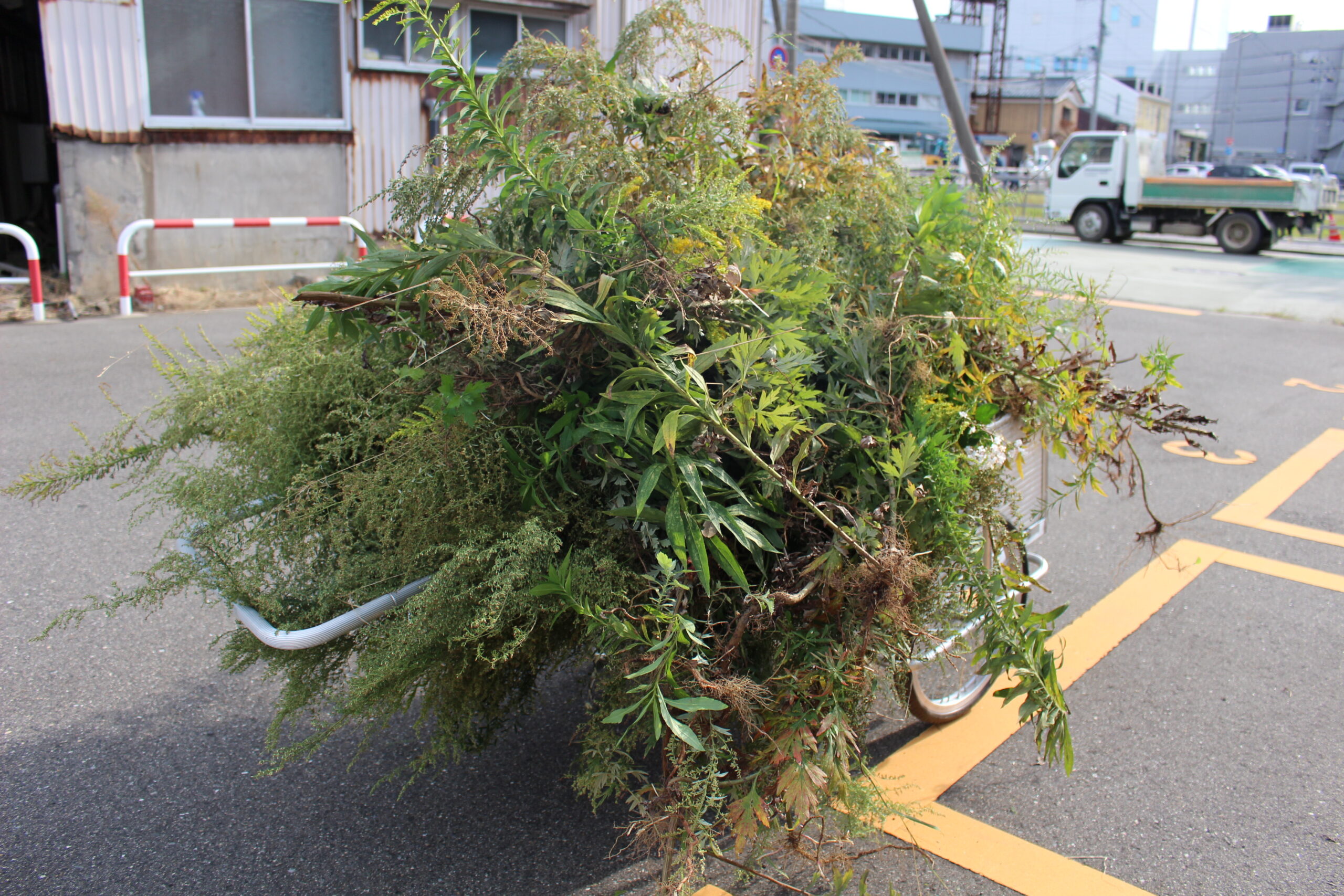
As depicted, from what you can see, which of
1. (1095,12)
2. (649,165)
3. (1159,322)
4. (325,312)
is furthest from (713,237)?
(1095,12)

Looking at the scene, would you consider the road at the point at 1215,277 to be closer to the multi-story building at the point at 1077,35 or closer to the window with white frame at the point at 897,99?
the window with white frame at the point at 897,99

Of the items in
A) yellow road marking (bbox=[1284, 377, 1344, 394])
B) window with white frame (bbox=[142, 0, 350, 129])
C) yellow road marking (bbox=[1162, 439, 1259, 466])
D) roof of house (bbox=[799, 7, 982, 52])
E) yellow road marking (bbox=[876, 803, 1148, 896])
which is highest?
roof of house (bbox=[799, 7, 982, 52])

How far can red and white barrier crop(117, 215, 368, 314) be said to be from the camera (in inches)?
341

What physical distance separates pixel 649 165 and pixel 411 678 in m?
1.38

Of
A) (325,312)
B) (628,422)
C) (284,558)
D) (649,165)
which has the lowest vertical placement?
(284,558)

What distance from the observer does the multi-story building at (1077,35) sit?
2931 inches

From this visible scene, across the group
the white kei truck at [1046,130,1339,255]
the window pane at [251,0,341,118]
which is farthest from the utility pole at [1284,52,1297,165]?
the window pane at [251,0,341,118]

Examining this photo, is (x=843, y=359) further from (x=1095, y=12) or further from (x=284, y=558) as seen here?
(x=1095, y=12)

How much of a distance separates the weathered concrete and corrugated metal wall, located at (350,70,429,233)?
0.66 ft

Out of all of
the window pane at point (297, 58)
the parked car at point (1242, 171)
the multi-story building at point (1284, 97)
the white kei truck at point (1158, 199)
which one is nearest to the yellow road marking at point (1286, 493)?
the window pane at point (297, 58)

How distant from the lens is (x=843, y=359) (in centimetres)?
236

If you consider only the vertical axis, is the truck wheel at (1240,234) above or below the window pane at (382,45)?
below

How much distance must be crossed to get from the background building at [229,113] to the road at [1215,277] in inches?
266

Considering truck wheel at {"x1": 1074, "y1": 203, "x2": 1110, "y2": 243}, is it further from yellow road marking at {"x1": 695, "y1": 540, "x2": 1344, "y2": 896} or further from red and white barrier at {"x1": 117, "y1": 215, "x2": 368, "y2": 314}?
yellow road marking at {"x1": 695, "y1": 540, "x2": 1344, "y2": 896}
